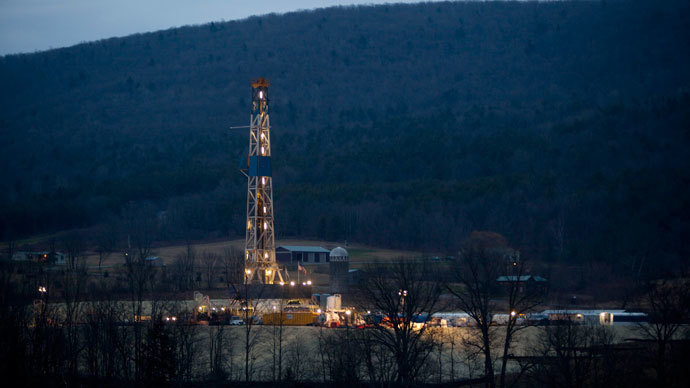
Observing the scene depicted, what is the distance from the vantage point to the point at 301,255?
64500 millimetres

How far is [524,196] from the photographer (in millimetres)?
90375

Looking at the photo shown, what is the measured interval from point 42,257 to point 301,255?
19433 mm

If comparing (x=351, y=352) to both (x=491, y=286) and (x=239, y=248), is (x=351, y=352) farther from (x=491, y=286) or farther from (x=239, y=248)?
(x=239, y=248)

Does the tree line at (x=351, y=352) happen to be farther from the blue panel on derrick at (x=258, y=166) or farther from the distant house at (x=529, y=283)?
the blue panel on derrick at (x=258, y=166)

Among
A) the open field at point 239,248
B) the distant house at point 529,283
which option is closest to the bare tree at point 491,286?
the distant house at point 529,283

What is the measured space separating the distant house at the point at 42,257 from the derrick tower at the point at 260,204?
583 inches

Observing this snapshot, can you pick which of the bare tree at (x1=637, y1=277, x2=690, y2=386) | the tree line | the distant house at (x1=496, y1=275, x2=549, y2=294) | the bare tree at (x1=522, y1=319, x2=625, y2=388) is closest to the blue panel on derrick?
the tree line

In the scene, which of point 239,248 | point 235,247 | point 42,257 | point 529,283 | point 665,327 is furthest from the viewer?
point 235,247

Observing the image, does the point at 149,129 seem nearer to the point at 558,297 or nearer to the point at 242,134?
the point at 242,134

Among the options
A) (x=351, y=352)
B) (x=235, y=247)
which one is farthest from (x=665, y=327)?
(x=235, y=247)

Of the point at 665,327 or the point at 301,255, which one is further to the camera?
the point at 301,255

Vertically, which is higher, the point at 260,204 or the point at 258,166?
the point at 258,166

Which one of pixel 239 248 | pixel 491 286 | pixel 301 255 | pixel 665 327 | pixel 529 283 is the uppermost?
pixel 239 248

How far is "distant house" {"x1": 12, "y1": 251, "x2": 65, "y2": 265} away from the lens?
5687cm
